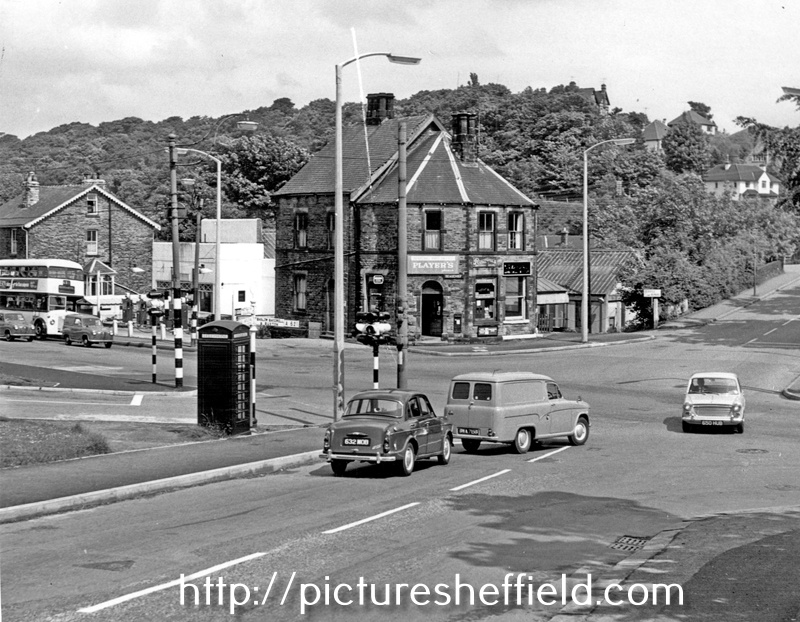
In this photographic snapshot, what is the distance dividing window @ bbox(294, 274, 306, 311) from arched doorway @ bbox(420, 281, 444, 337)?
8852 mm

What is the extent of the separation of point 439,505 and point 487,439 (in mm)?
7750

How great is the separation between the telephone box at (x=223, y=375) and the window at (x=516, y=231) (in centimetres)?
3725

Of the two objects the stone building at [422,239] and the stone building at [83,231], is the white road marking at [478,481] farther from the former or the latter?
the stone building at [83,231]

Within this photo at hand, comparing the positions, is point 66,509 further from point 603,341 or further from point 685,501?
point 603,341

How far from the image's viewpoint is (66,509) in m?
16.5

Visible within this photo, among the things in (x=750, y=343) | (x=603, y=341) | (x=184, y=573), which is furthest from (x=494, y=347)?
(x=184, y=573)

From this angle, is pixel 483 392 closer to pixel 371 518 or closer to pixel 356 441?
pixel 356 441

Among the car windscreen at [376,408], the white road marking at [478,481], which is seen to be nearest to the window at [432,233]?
the white road marking at [478,481]

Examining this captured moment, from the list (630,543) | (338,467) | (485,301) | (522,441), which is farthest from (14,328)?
(630,543)

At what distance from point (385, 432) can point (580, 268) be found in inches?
2440

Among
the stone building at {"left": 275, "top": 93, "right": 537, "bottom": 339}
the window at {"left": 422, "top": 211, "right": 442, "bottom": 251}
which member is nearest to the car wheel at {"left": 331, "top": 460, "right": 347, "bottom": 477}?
the stone building at {"left": 275, "top": 93, "right": 537, "bottom": 339}

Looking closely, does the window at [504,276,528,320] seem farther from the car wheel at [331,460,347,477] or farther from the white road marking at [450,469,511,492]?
the car wheel at [331,460,347,477]

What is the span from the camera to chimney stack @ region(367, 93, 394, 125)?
68875 millimetres

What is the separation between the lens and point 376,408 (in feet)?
71.9
